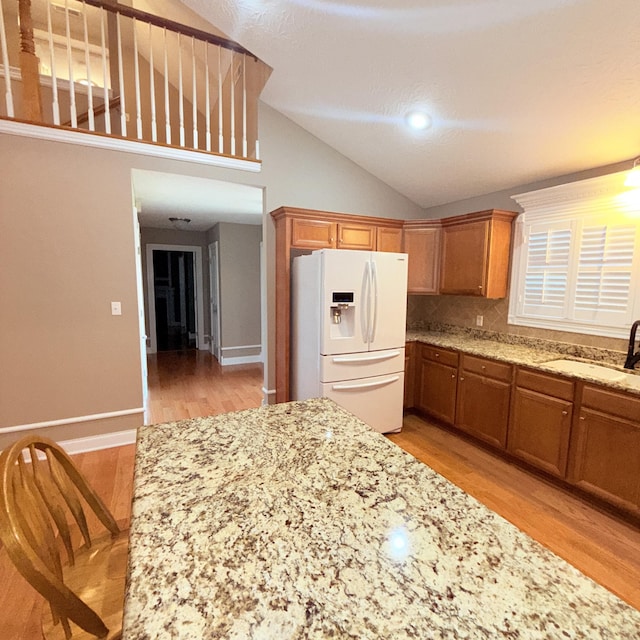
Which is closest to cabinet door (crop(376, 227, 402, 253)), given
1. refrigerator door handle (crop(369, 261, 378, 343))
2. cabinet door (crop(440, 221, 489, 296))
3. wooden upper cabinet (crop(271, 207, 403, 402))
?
wooden upper cabinet (crop(271, 207, 403, 402))

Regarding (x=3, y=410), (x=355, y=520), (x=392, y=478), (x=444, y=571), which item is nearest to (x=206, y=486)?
(x=355, y=520)

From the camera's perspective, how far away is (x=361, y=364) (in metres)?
3.09

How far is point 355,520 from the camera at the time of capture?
0.88 metres

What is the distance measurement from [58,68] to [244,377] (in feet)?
16.0

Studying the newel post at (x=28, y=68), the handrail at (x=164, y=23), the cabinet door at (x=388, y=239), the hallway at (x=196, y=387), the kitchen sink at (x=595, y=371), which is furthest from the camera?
the hallway at (x=196, y=387)

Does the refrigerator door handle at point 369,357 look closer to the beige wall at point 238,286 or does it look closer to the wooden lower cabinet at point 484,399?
the wooden lower cabinet at point 484,399

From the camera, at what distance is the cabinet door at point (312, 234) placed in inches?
127

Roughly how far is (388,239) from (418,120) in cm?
112

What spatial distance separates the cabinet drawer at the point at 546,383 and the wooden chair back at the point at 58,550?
8.73ft

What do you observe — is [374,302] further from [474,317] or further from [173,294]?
[173,294]

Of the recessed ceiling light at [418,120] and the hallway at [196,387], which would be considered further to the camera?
the hallway at [196,387]

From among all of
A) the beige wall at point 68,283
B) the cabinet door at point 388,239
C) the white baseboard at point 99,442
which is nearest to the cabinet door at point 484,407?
the cabinet door at point 388,239

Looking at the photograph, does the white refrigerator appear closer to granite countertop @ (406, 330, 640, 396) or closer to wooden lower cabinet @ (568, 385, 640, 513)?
granite countertop @ (406, 330, 640, 396)

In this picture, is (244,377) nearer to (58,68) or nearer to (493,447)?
(493,447)
